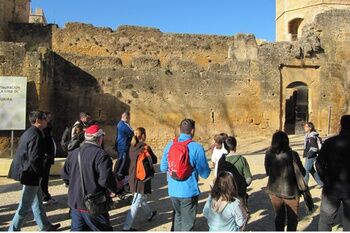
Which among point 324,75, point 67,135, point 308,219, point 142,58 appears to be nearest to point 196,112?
point 142,58

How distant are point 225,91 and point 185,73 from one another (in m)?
2.05

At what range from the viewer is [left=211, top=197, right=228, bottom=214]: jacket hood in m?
3.89

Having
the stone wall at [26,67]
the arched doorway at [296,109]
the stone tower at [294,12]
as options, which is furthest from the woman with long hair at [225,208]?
the stone tower at [294,12]

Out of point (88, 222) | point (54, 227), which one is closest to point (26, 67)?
point (54, 227)

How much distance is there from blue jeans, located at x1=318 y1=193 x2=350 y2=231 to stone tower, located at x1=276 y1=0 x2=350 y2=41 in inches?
931

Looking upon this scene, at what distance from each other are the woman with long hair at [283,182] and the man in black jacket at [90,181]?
2.06 metres

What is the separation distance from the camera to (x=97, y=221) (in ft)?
13.1

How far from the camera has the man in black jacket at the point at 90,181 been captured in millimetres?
3949

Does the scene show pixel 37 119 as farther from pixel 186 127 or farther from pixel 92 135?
pixel 186 127

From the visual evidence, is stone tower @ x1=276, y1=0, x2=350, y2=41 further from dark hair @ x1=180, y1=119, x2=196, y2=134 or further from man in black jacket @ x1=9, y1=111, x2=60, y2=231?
man in black jacket @ x1=9, y1=111, x2=60, y2=231

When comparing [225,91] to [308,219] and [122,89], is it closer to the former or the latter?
[122,89]

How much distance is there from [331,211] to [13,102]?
33.3 feet

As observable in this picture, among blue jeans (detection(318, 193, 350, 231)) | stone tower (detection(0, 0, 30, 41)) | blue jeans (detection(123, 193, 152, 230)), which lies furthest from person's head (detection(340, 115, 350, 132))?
stone tower (detection(0, 0, 30, 41))

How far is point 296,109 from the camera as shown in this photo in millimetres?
21891
